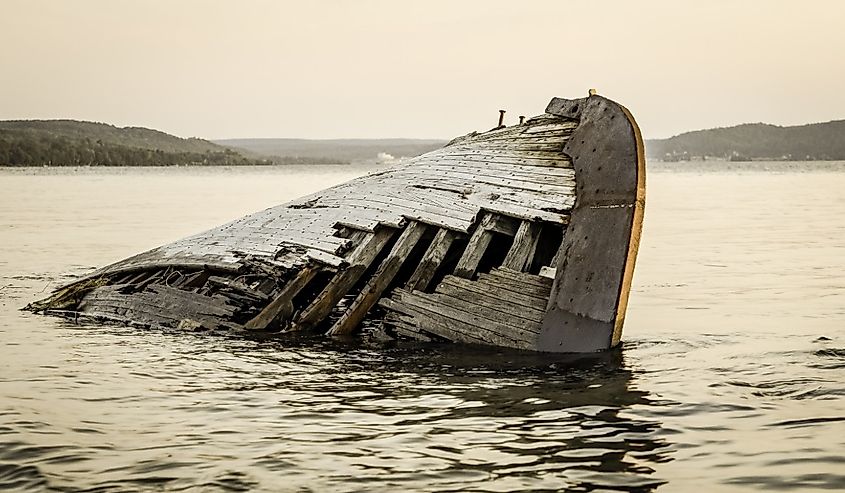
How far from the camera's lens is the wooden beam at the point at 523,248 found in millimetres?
8680

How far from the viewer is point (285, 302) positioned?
9.41 metres

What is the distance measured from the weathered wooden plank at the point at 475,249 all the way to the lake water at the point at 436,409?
30.1 inches

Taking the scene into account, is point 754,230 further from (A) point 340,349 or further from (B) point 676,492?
(B) point 676,492

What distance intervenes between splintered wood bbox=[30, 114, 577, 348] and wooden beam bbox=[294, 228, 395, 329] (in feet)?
0.04

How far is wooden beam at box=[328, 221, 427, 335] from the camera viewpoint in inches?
358

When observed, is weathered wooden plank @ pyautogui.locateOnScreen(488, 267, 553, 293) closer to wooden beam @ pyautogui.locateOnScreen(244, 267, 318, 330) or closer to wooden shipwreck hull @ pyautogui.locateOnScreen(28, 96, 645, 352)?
wooden shipwreck hull @ pyautogui.locateOnScreen(28, 96, 645, 352)

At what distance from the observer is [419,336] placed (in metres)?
8.84

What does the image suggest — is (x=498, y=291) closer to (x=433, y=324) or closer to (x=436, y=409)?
(x=433, y=324)

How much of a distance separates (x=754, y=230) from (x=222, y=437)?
19.3 metres

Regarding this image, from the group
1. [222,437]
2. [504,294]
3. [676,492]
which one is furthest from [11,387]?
[676,492]

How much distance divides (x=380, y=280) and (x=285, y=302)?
100cm

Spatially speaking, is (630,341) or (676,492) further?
(630,341)

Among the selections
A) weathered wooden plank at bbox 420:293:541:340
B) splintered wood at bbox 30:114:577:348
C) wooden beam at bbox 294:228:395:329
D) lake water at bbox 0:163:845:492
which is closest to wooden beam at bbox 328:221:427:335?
splintered wood at bbox 30:114:577:348

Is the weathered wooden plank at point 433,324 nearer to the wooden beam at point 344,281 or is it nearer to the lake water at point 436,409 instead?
the lake water at point 436,409
